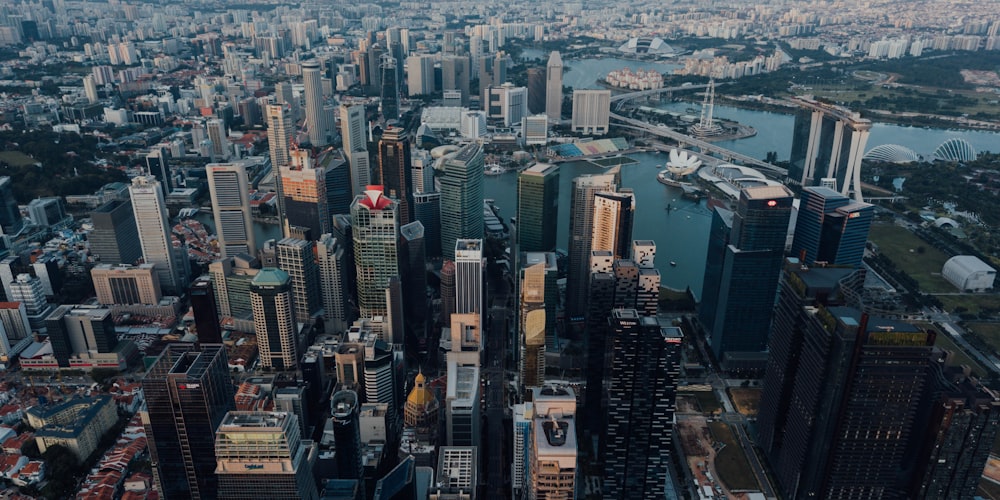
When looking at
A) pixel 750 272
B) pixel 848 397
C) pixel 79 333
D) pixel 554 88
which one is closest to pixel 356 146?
pixel 79 333

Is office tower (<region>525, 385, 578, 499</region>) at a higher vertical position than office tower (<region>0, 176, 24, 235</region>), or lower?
higher

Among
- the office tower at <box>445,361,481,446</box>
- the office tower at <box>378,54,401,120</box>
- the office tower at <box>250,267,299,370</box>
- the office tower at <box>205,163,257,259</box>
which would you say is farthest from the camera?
the office tower at <box>378,54,401,120</box>

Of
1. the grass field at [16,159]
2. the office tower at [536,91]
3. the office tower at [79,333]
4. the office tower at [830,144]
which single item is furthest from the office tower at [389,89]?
the office tower at [79,333]

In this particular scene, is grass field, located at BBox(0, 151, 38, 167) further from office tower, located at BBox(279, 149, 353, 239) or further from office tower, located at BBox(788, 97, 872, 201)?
office tower, located at BBox(788, 97, 872, 201)

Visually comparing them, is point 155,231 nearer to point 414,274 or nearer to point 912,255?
point 414,274

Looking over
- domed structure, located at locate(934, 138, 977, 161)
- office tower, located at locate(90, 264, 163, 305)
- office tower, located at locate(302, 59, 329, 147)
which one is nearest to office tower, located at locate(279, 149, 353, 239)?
office tower, located at locate(90, 264, 163, 305)

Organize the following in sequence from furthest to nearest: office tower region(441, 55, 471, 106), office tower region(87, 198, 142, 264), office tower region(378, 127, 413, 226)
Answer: office tower region(441, 55, 471, 106) < office tower region(378, 127, 413, 226) < office tower region(87, 198, 142, 264)
